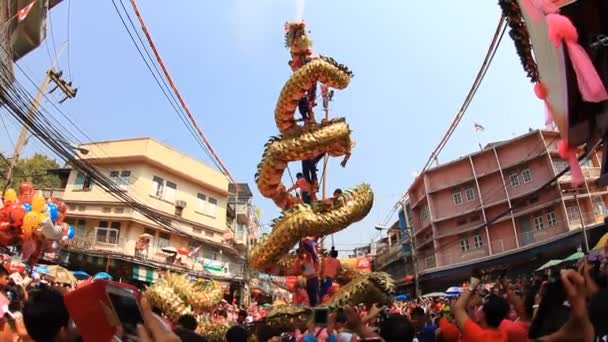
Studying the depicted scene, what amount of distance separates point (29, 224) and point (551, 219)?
25933 millimetres

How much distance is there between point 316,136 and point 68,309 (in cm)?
506

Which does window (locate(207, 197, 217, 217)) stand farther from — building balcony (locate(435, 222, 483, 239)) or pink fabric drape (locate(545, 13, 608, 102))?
pink fabric drape (locate(545, 13, 608, 102))

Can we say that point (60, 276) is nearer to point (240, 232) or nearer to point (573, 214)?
point (240, 232)

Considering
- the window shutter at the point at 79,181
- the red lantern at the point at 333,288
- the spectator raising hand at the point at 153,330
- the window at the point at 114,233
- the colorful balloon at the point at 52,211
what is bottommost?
the spectator raising hand at the point at 153,330

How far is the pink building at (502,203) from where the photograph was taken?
24375 millimetres

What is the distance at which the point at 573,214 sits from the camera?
24.2m

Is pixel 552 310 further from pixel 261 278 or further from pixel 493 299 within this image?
pixel 261 278

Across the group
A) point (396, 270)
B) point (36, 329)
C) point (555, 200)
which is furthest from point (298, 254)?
point (396, 270)

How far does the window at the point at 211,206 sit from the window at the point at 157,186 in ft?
12.6

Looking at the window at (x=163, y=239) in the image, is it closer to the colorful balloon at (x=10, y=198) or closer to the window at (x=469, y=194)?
the colorful balloon at (x=10, y=198)

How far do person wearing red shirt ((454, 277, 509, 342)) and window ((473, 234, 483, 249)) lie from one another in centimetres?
2878

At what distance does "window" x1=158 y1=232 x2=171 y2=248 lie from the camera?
24.8 m

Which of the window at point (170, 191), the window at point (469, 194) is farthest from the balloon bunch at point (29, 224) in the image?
the window at point (469, 194)

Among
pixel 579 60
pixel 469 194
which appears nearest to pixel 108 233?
pixel 579 60
